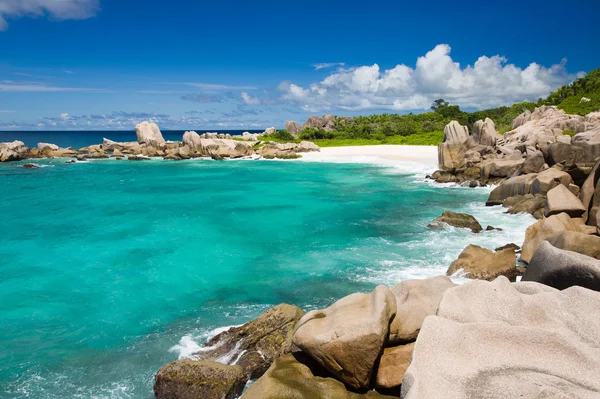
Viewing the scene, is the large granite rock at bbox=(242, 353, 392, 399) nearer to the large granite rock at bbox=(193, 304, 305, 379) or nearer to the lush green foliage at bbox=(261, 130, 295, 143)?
the large granite rock at bbox=(193, 304, 305, 379)

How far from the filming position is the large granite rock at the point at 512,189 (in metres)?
26.1

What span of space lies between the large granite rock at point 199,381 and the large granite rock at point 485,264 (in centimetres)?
932

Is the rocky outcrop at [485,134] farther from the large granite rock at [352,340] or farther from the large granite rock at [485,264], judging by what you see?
the large granite rock at [352,340]

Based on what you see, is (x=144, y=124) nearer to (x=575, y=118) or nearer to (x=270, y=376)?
(x=575, y=118)

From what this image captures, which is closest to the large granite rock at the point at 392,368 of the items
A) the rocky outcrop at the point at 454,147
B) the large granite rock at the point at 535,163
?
the large granite rock at the point at 535,163

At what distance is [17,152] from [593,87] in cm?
9826

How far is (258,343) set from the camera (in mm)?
9766

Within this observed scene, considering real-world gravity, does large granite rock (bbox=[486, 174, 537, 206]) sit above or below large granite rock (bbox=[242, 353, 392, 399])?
above

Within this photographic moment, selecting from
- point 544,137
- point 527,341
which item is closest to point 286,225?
point 527,341

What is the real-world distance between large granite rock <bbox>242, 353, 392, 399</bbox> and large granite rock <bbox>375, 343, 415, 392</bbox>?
0.65 feet

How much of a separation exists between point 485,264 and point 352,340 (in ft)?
31.3

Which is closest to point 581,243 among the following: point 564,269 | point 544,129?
point 564,269

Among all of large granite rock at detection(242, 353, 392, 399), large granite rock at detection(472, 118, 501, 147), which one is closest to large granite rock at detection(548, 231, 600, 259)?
large granite rock at detection(242, 353, 392, 399)

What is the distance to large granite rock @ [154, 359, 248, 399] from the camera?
8.23m
